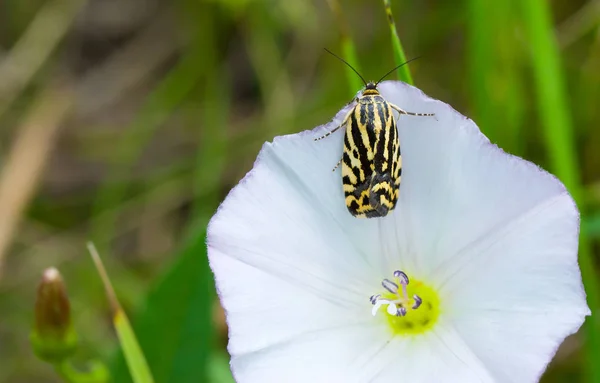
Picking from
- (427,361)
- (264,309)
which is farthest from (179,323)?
(427,361)

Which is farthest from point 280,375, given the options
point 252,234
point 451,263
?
point 451,263

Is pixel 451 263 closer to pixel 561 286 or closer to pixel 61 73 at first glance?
pixel 561 286

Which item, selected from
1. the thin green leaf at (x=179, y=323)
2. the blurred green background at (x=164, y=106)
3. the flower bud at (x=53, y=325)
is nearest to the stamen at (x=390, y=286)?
the thin green leaf at (x=179, y=323)

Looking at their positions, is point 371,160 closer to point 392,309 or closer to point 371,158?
point 371,158

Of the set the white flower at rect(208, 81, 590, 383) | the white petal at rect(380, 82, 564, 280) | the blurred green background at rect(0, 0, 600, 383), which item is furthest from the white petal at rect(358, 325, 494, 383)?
the blurred green background at rect(0, 0, 600, 383)

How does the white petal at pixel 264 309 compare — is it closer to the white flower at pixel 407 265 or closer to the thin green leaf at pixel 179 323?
the white flower at pixel 407 265

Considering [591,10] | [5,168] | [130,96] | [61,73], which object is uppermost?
[61,73]

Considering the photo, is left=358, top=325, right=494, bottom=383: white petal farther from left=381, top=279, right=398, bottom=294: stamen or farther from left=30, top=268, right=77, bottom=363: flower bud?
left=30, top=268, right=77, bottom=363: flower bud
